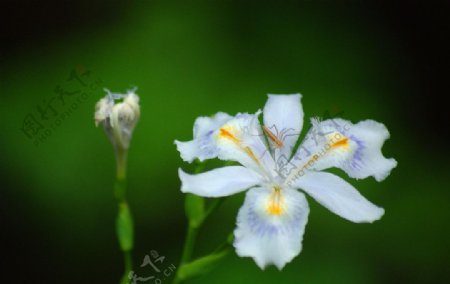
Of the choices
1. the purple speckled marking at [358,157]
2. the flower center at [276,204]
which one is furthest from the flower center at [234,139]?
the purple speckled marking at [358,157]

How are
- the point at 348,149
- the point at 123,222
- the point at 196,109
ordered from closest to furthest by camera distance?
1. the point at 123,222
2. the point at 348,149
3. the point at 196,109

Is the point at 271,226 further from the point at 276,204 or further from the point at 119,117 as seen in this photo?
the point at 119,117

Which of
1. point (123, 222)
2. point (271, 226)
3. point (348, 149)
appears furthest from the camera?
point (348, 149)

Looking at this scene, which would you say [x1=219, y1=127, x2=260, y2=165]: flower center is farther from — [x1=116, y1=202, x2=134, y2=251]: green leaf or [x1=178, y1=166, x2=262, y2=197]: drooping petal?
[x1=116, y1=202, x2=134, y2=251]: green leaf

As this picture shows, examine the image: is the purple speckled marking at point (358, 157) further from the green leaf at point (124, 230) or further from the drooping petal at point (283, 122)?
the green leaf at point (124, 230)

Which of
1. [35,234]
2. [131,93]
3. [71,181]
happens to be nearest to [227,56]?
[71,181]

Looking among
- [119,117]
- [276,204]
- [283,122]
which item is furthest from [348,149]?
[119,117]
